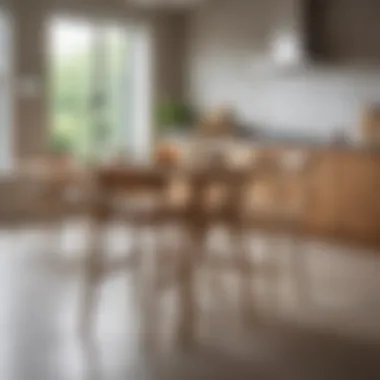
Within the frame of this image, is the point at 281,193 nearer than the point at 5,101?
Yes

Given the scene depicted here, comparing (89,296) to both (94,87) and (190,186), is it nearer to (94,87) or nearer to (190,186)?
(190,186)

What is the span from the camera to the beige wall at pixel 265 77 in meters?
8.07

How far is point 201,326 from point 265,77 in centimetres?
474

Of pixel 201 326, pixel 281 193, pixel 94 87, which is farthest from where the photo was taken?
pixel 94 87

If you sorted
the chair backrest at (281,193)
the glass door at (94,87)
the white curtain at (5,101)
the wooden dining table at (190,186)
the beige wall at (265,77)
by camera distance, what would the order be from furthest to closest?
the glass door at (94,87) < the white curtain at (5,101) < the beige wall at (265,77) < the chair backrest at (281,193) < the wooden dining table at (190,186)

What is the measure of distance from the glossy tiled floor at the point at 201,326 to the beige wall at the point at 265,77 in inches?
76.7

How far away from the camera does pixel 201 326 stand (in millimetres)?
4578

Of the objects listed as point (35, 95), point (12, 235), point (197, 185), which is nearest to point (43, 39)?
point (35, 95)

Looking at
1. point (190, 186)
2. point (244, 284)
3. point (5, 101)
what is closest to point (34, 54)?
point (5, 101)

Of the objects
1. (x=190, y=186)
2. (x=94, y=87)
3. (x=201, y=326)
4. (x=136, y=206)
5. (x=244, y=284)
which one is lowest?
(x=201, y=326)

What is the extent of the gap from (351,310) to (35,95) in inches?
187

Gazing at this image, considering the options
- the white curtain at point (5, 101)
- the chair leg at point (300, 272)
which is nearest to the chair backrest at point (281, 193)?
the chair leg at point (300, 272)

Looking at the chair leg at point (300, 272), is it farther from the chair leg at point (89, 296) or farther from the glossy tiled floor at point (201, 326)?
the chair leg at point (89, 296)

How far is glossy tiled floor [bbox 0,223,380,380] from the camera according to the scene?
12.4 ft
